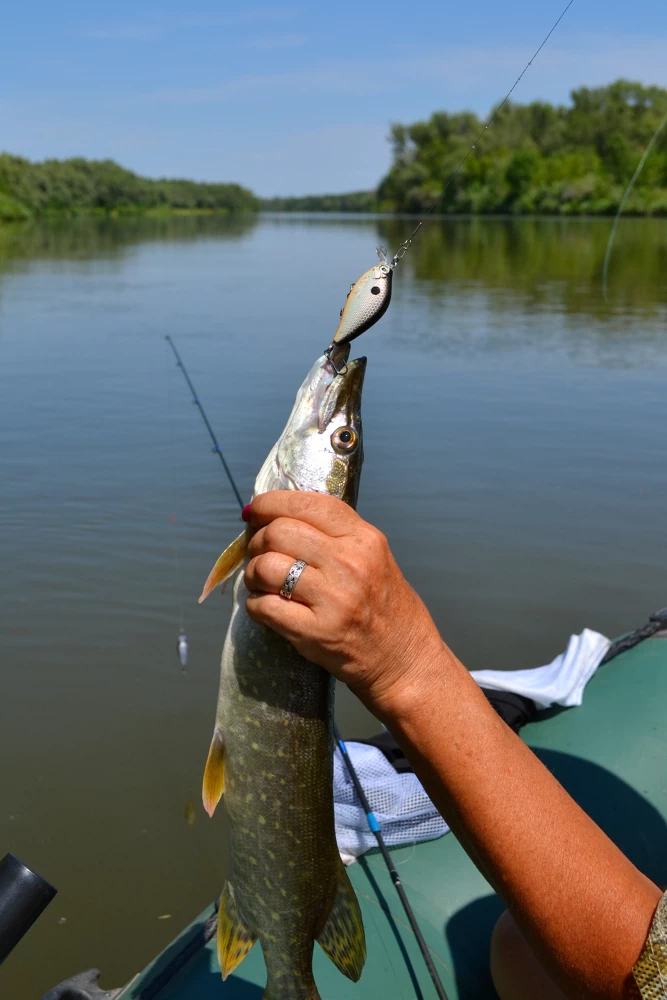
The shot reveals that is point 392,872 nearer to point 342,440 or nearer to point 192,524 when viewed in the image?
point 342,440

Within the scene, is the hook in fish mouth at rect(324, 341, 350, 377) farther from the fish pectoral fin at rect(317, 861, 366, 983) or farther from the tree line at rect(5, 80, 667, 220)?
the tree line at rect(5, 80, 667, 220)

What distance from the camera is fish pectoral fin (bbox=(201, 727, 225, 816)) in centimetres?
199

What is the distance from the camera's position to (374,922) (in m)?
2.69

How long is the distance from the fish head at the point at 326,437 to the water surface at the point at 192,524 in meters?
2.79

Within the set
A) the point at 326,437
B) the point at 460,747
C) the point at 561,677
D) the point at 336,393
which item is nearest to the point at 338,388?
the point at 336,393

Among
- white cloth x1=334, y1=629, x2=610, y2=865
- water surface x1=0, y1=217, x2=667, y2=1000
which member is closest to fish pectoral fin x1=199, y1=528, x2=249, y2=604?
white cloth x1=334, y1=629, x2=610, y2=865

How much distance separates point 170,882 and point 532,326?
48.7ft

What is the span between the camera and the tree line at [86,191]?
83.7 m

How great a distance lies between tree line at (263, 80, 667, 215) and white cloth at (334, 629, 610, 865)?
61568mm

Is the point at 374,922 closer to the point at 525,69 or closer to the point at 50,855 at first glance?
the point at 50,855

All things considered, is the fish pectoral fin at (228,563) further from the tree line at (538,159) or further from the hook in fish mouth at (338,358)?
the tree line at (538,159)

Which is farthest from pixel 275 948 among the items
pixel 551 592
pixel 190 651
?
pixel 551 592

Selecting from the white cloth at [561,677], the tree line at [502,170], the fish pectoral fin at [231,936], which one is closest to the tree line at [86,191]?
the tree line at [502,170]

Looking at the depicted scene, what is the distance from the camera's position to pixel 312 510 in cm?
158
